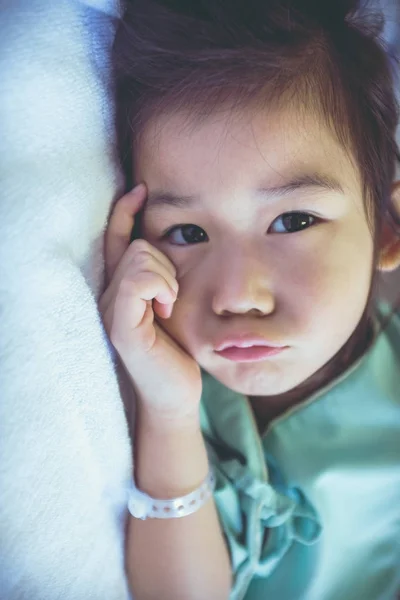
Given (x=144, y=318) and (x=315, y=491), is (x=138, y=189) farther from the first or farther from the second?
(x=315, y=491)

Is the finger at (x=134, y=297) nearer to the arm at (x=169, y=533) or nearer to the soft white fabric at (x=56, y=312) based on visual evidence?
the soft white fabric at (x=56, y=312)

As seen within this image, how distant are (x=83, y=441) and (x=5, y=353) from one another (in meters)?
0.16

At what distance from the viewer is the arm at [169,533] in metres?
0.73

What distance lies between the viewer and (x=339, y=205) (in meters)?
0.68

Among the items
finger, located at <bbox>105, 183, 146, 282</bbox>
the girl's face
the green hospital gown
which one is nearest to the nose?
the girl's face

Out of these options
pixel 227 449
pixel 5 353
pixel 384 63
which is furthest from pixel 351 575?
pixel 384 63

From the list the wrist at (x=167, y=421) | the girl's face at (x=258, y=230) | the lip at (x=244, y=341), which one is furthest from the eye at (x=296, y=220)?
the wrist at (x=167, y=421)

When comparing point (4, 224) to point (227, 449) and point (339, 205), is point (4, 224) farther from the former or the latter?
point (227, 449)

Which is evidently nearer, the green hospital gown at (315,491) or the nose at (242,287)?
the nose at (242,287)

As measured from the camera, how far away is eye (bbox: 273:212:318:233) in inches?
26.7

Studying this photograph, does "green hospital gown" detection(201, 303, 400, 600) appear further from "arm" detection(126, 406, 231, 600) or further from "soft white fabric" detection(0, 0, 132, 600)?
"soft white fabric" detection(0, 0, 132, 600)

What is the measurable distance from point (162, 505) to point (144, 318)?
0.25 meters

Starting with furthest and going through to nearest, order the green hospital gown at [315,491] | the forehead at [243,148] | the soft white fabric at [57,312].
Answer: the green hospital gown at [315,491]
the forehead at [243,148]
the soft white fabric at [57,312]

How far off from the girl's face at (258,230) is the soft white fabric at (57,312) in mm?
94
